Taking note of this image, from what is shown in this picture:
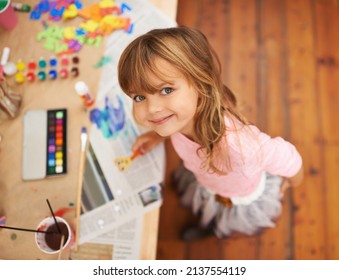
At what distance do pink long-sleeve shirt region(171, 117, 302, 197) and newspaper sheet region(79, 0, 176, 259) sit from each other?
105mm

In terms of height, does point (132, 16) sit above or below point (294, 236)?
above

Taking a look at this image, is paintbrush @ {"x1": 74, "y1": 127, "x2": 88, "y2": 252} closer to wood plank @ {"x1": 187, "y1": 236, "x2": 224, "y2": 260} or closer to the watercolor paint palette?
the watercolor paint palette

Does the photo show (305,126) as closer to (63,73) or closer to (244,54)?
(244,54)

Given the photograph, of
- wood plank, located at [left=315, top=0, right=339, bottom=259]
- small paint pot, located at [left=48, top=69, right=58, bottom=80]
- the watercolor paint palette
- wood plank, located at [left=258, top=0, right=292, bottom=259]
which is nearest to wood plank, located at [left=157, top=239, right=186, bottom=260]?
wood plank, located at [left=258, top=0, right=292, bottom=259]

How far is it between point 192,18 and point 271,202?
2.80 feet

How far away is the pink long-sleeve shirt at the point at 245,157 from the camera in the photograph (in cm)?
73

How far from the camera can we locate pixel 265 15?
1527 mm

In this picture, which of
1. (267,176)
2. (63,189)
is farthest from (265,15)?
(63,189)

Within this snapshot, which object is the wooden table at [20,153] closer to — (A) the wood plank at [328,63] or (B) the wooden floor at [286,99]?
(B) the wooden floor at [286,99]

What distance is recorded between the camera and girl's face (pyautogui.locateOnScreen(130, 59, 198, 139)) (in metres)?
0.62

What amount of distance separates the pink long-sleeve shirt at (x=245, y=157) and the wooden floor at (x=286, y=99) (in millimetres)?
435

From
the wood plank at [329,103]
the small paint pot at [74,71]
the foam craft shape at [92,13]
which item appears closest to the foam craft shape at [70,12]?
the foam craft shape at [92,13]
